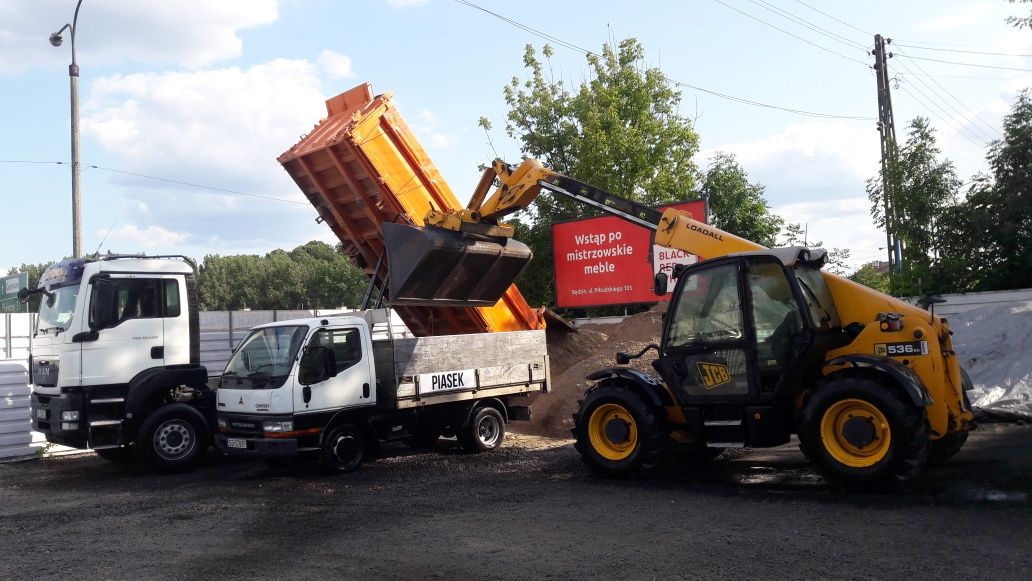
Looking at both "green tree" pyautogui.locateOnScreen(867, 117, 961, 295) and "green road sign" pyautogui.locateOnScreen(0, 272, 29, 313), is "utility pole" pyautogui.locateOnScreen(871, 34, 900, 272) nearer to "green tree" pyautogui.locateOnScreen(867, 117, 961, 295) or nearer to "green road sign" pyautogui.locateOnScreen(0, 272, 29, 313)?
"green tree" pyautogui.locateOnScreen(867, 117, 961, 295)

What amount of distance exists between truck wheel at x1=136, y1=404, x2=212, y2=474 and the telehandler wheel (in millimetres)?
7468

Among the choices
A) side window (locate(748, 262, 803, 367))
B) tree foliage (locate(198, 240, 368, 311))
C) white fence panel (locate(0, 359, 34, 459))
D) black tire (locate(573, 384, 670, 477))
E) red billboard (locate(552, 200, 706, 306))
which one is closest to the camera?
side window (locate(748, 262, 803, 367))

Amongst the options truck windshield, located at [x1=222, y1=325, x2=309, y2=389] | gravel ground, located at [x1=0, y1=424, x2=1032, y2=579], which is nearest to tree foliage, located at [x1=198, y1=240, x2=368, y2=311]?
truck windshield, located at [x1=222, y1=325, x2=309, y2=389]

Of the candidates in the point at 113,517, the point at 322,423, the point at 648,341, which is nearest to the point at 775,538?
the point at 322,423

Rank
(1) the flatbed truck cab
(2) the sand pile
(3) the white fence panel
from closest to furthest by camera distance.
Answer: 1. (1) the flatbed truck cab
2. (3) the white fence panel
3. (2) the sand pile

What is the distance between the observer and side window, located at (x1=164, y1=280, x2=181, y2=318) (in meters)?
11.0

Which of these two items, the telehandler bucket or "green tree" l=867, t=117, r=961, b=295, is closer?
the telehandler bucket

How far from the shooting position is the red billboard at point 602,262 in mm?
18500

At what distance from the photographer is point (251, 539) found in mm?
6977

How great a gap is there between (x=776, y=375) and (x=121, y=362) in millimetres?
7948

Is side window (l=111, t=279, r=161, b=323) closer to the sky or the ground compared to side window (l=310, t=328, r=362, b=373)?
closer to the sky

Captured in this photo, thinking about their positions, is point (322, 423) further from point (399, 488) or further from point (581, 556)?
point (581, 556)

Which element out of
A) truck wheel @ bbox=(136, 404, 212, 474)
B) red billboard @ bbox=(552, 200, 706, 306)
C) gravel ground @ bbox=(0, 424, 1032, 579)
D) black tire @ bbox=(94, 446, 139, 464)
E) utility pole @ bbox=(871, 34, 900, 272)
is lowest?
gravel ground @ bbox=(0, 424, 1032, 579)

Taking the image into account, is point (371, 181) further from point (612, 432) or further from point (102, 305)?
point (612, 432)
